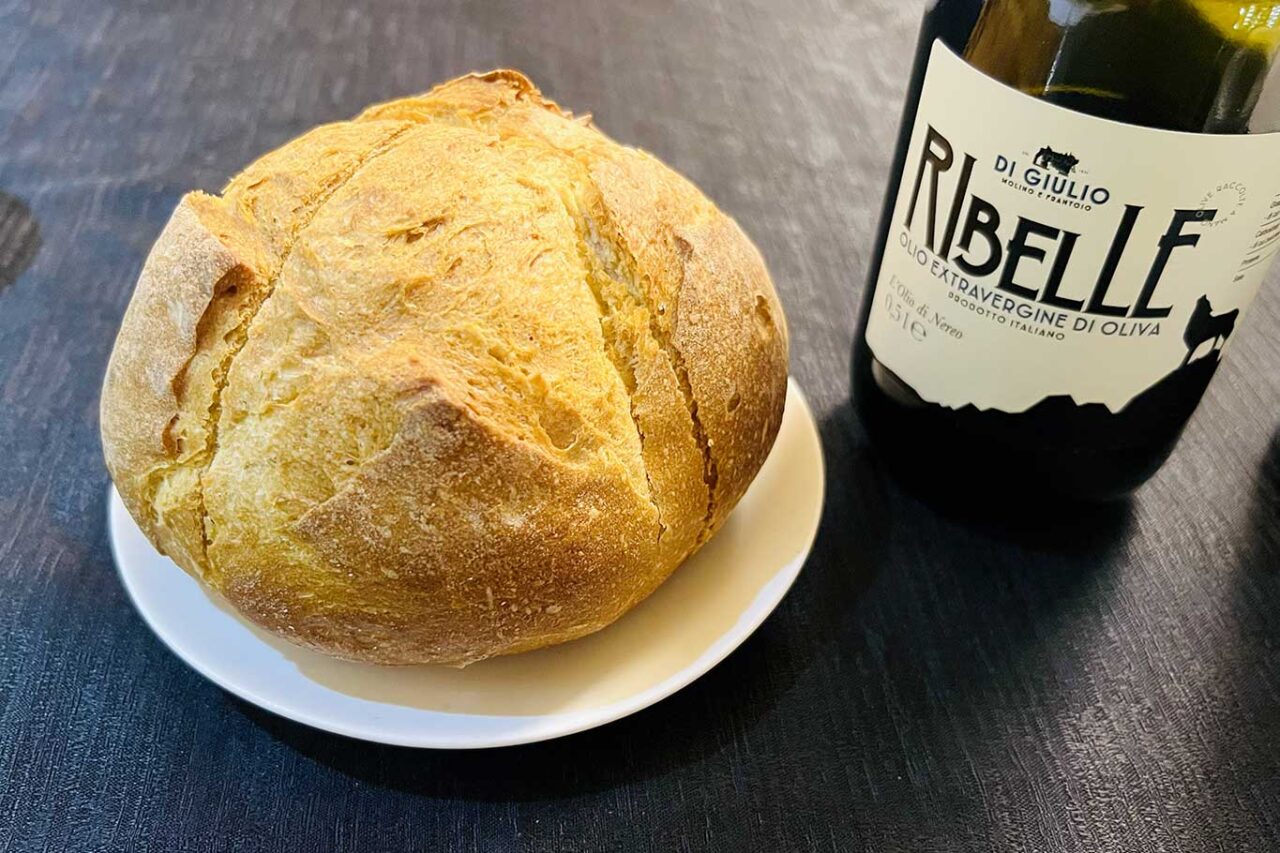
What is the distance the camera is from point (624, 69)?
51.2 inches

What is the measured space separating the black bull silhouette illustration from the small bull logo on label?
0.13 metres

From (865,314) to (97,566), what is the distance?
0.59 metres

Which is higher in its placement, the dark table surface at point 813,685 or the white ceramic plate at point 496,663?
the white ceramic plate at point 496,663

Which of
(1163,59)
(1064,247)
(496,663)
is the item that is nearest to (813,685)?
(496,663)

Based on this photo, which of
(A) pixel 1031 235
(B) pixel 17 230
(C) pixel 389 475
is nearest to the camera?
(C) pixel 389 475

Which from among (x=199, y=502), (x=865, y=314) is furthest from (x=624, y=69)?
(x=199, y=502)

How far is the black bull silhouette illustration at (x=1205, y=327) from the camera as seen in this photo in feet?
2.01

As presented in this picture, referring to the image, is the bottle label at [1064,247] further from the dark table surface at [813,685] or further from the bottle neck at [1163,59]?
the dark table surface at [813,685]

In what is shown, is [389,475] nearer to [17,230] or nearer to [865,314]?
[865,314]

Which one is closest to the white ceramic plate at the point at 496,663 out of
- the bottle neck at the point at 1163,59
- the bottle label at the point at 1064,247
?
the bottle label at the point at 1064,247

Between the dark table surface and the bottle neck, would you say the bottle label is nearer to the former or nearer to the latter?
the bottle neck

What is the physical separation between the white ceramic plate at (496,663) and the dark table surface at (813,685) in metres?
0.05

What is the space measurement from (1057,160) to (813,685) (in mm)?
352

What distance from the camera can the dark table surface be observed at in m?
0.58
